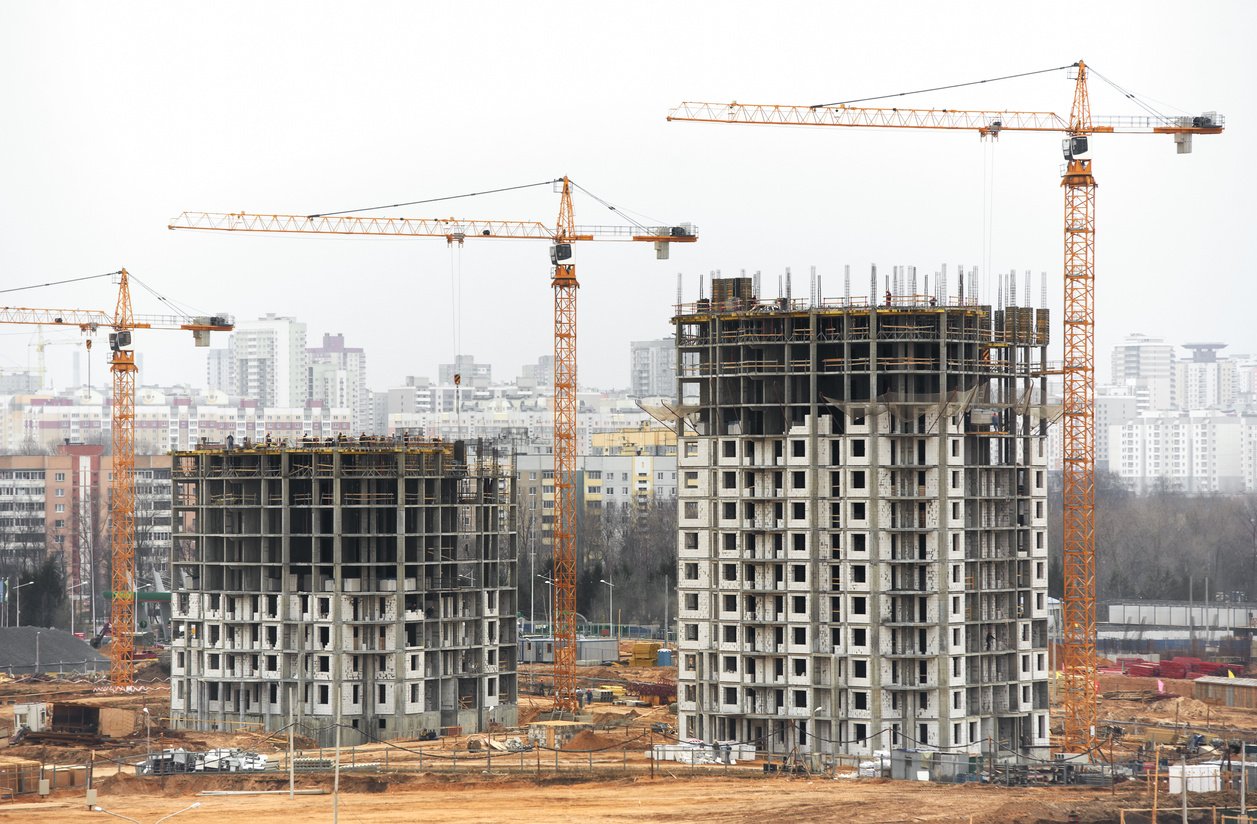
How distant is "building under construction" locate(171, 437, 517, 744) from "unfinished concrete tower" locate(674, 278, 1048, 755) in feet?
43.8

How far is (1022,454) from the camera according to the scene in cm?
9656

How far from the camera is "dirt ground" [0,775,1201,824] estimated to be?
3120 inches

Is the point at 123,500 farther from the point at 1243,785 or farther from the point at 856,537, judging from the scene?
the point at 1243,785

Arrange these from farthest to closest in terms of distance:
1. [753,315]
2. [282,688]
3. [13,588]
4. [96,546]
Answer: [96,546] < [13,588] < [282,688] < [753,315]

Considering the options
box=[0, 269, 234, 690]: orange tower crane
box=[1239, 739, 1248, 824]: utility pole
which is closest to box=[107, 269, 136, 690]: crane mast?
box=[0, 269, 234, 690]: orange tower crane

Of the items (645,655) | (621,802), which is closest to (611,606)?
(645,655)

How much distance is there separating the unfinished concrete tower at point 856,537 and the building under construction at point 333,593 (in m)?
13.4

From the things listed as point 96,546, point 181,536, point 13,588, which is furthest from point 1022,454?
point 96,546

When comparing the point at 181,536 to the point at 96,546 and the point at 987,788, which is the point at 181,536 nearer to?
the point at 987,788

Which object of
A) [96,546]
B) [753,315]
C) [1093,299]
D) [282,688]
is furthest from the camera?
[96,546]

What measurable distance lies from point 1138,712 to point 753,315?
119 feet

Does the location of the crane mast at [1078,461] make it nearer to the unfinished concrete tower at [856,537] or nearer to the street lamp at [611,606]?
the unfinished concrete tower at [856,537]

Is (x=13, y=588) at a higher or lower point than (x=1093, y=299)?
lower

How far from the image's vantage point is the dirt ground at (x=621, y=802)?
79.2 metres
